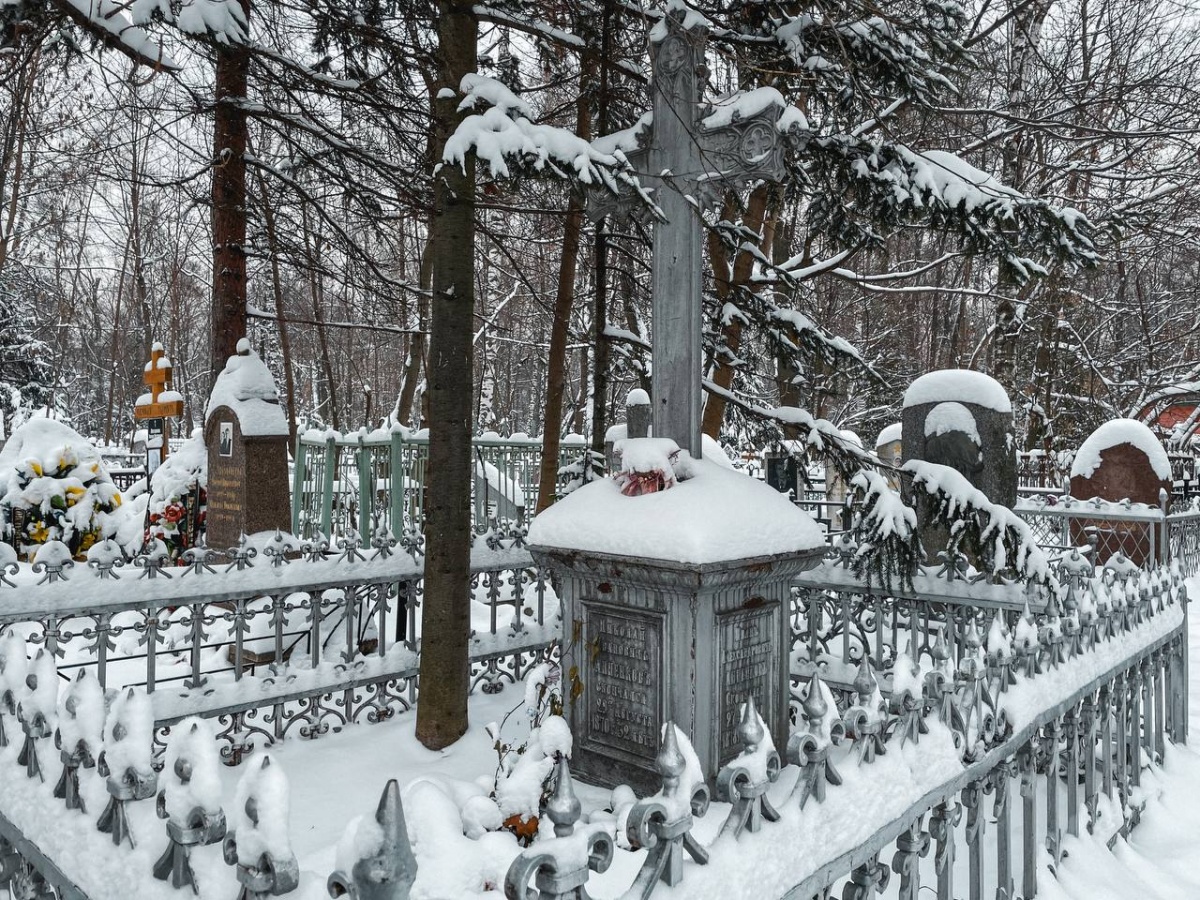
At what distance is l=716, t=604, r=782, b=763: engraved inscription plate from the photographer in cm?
390

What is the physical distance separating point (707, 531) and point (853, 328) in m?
22.9

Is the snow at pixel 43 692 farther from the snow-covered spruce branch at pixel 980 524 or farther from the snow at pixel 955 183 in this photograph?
the snow at pixel 955 183

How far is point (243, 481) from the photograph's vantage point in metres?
7.59

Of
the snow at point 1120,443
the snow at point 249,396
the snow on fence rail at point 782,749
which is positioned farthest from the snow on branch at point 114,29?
the snow at point 1120,443

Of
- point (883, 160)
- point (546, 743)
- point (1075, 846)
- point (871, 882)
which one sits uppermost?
point (883, 160)

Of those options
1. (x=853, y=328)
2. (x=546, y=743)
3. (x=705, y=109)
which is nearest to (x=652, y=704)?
(x=546, y=743)

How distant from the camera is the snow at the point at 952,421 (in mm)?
6758

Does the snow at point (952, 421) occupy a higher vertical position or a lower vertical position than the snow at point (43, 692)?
higher

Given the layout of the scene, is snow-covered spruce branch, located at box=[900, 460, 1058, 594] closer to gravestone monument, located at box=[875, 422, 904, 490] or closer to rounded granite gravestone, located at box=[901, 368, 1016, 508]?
rounded granite gravestone, located at box=[901, 368, 1016, 508]

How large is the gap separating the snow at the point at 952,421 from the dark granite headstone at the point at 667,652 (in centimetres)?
323

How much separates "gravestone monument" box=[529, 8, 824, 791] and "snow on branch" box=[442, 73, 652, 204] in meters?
0.31

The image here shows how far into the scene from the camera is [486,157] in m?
3.70

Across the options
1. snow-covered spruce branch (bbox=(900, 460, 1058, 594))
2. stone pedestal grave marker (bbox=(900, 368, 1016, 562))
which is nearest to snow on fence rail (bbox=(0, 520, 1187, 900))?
snow-covered spruce branch (bbox=(900, 460, 1058, 594))

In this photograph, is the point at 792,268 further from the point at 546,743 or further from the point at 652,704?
the point at 546,743
